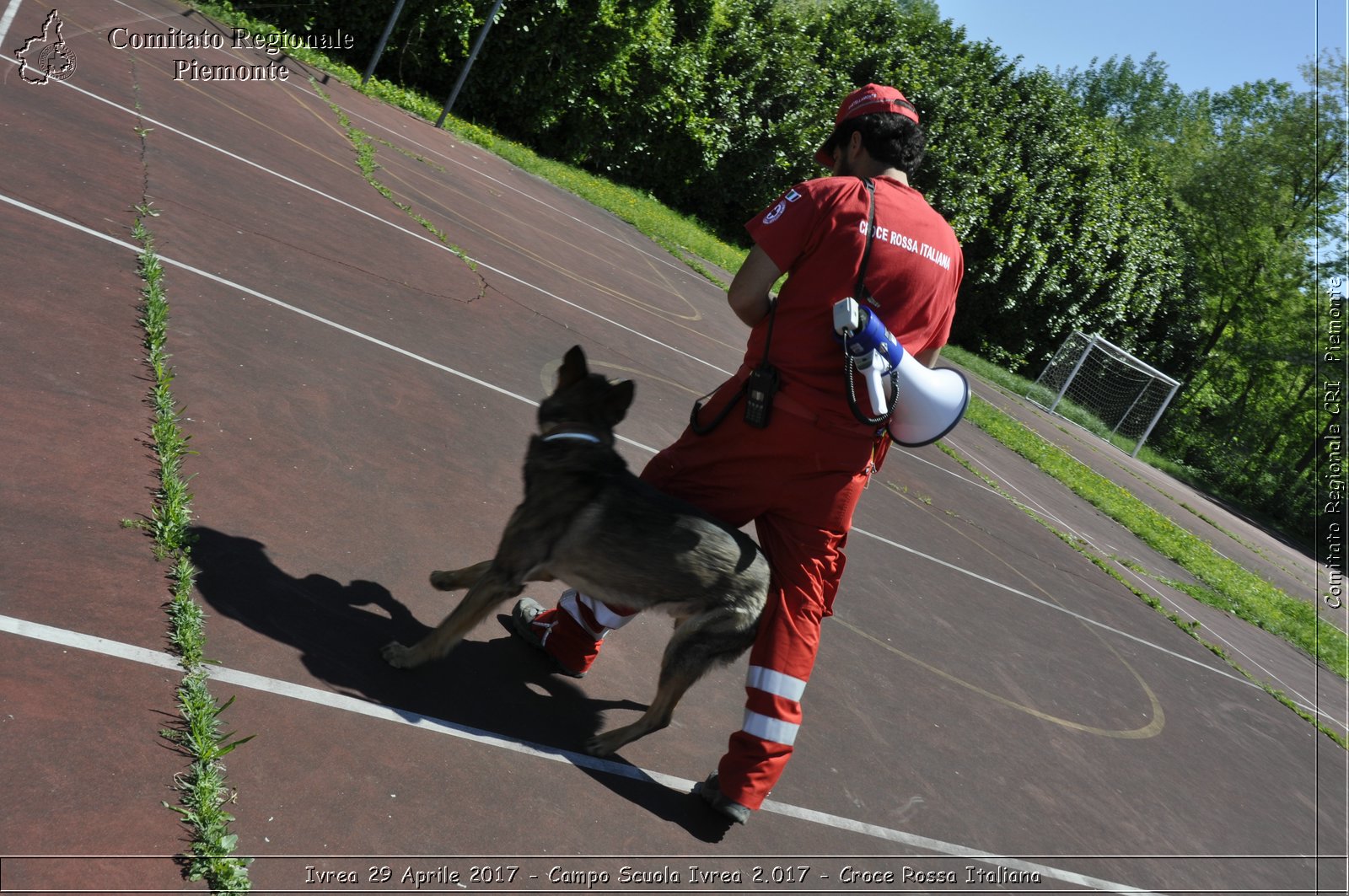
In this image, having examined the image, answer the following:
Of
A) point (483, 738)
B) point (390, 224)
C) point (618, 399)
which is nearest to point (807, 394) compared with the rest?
point (618, 399)

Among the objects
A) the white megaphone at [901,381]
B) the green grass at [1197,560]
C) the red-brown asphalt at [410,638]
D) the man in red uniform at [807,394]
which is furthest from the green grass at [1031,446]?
the man in red uniform at [807,394]

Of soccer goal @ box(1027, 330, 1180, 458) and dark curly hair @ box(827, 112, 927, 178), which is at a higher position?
soccer goal @ box(1027, 330, 1180, 458)

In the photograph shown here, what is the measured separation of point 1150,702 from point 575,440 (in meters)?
6.47

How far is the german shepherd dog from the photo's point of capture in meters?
4.03

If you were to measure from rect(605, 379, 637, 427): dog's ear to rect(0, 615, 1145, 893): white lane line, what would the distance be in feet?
4.60

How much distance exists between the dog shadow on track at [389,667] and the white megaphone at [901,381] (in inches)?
71.9

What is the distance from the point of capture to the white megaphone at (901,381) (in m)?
3.91

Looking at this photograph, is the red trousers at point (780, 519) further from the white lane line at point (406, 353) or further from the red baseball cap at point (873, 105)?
the white lane line at point (406, 353)

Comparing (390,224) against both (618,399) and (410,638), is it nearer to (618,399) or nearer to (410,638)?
(618,399)

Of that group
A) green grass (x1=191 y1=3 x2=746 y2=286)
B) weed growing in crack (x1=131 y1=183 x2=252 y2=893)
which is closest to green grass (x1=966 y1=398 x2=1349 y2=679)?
green grass (x1=191 y1=3 x2=746 y2=286)

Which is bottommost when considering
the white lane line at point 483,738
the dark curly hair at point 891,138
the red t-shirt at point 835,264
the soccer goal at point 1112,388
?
the white lane line at point 483,738

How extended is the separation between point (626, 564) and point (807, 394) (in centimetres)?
102

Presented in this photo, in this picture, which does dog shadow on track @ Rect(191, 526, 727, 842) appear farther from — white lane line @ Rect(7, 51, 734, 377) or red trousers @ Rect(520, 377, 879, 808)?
white lane line @ Rect(7, 51, 734, 377)

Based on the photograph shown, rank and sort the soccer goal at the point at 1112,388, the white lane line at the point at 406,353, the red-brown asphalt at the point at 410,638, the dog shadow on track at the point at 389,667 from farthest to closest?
the soccer goal at the point at 1112,388
the white lane line at the point at 406,353
the dog shadow on track at the point at 389,667
the red-brown asphalt at the point at 410,638
